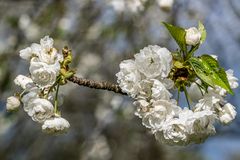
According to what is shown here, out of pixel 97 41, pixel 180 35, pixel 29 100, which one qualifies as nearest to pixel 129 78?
pixel 180 35

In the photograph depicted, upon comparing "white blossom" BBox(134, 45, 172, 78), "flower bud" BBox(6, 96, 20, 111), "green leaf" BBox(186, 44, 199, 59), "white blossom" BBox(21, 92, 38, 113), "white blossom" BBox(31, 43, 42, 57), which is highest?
"white blossom" BBox(31, 43, 42, 57)

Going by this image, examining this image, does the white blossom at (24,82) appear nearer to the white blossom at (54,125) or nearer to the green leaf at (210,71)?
the white blossom at (54,125)

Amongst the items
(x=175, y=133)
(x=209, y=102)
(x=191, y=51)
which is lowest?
(x=175, y=133)

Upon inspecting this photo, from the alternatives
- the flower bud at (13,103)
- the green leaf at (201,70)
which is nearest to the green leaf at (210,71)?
the green leaf at (201,70)

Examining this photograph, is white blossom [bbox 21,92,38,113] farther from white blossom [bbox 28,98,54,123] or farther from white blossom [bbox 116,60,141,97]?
white blossom [bbox 116,60,141,97]

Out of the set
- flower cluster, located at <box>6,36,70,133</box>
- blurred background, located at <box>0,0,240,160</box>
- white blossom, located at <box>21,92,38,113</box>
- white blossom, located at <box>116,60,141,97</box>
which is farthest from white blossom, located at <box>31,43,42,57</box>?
blurred background, located at <box>0,0,240,160</box>

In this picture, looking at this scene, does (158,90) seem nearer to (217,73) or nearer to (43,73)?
(217,73)
